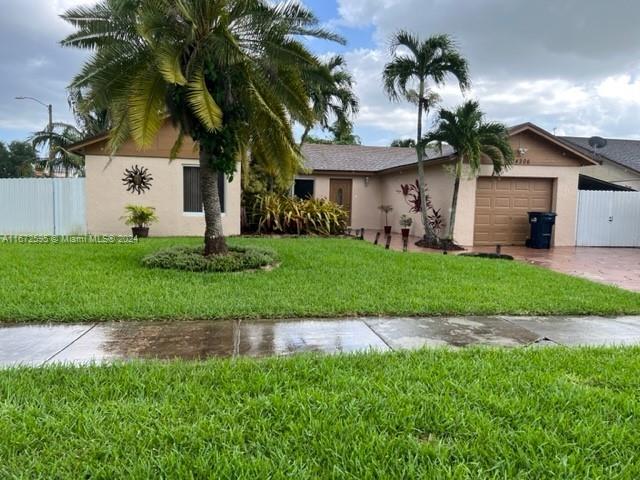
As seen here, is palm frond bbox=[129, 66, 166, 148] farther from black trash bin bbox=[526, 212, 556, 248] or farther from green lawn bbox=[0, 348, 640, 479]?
black trash bin bbox=[526, 212, 556, 248]

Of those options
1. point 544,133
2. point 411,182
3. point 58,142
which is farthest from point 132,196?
point 544,133

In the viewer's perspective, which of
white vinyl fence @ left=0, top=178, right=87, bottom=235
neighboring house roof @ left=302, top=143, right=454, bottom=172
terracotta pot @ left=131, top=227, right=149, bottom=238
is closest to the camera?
terracotta pot @ left=131, top=227, right=149, bottom=238

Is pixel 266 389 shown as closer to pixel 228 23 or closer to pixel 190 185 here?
pixel 228 23

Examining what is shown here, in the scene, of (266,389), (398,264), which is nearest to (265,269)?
(398,264)

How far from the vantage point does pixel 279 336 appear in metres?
4.80

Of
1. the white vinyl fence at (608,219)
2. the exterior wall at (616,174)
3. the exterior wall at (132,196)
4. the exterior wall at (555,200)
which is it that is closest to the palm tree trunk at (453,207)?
the exterior wall at (555,200)

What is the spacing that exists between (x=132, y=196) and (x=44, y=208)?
2778 mm

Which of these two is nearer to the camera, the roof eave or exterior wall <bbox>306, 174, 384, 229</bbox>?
the roof eave

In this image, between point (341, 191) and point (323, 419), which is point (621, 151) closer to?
point (341, 191)

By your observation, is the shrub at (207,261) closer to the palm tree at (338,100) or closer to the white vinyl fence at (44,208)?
the white vinyl fence at (44,208)

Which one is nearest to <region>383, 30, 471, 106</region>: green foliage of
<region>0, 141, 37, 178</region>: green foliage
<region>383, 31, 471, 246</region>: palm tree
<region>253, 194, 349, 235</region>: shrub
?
<region>383, 31, 471, 246</region>: palm tree

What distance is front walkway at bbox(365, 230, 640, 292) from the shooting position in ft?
30.2

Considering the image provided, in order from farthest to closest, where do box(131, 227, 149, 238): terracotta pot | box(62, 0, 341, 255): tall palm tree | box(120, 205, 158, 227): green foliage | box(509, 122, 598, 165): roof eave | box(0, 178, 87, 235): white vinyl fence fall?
1. box(509, 122, 598, 165): roof eave
2. box(0, 178, 87, 235): white vinyl fence
3. box(131, 227, 149, 238): terracotta pot
4. box(120, 205, 158, 227): green foliage
5. box(62, 0, 341, 255): tall palm tree

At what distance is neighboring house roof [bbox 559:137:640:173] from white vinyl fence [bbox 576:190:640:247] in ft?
20.7
